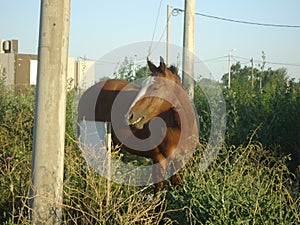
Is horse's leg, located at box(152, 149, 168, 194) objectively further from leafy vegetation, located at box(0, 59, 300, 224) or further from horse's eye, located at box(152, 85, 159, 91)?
horse's eye, located at box(152, 85, 159, 91)

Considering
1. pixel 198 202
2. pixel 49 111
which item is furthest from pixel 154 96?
pixel 198 202

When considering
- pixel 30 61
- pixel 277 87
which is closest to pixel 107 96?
pixel 277 87

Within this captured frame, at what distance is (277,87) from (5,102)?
5.66 m

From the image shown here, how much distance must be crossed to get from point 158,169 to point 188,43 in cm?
389

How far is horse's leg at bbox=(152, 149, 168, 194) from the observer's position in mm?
Answer: 6641

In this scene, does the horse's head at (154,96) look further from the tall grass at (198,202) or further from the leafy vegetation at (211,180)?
the tall grass at (198,202)

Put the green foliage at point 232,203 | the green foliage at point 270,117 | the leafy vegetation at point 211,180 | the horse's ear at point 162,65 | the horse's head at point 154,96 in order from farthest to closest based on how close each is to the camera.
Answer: the green foliage at point 270,117 → the horse's ear at point 162,65 → the horse's head at point 154,96 → the leafy vegetation at point 211,180 → the green foliage at point 232,203

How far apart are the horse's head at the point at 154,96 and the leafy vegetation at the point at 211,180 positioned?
2.61 feet

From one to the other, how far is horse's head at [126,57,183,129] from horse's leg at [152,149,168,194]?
62 centimetres

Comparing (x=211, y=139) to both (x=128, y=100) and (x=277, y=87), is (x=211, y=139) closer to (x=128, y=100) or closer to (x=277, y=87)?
(x=128, y=100)

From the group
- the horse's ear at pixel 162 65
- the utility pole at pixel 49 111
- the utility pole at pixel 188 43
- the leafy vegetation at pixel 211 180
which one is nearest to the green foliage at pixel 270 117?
the leafy vegetation at pixel 211 180

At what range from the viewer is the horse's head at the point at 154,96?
21.0ft

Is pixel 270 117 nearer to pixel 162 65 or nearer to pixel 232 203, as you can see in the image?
pixel 162 65

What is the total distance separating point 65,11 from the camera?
489 centimetres
